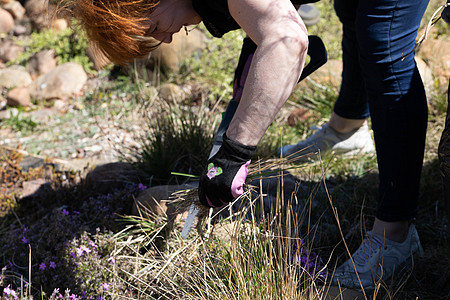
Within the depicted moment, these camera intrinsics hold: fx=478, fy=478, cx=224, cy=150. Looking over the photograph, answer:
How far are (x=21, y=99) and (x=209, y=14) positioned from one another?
3563mm

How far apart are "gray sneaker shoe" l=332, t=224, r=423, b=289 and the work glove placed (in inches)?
28.2

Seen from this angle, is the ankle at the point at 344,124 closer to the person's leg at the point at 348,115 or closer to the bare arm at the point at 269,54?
the person's leg at the point at 348,115

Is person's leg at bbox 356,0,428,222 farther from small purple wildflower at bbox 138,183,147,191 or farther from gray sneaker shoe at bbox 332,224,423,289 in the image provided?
small purple wildflower at bbox 138,183,147,191

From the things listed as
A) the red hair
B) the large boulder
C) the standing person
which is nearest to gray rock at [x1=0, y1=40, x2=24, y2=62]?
the large boulder

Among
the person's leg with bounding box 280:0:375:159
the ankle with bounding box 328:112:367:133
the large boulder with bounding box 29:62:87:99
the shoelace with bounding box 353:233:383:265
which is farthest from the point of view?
the large boulder with bounding box 29:62:87:99

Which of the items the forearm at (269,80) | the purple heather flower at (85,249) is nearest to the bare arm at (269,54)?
the forearm at (269,80)

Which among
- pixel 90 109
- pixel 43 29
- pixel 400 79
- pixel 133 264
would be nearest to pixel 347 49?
pixel 400 79

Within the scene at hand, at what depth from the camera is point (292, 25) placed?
4.59 ft

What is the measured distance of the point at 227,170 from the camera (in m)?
1.53

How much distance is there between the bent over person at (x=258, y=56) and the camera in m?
1.40

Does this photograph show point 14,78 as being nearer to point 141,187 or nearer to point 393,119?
point 141,187

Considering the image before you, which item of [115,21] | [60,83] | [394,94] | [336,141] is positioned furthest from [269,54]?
[60,83]

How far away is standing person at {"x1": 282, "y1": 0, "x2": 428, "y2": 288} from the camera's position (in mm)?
1710

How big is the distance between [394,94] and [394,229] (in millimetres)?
572
